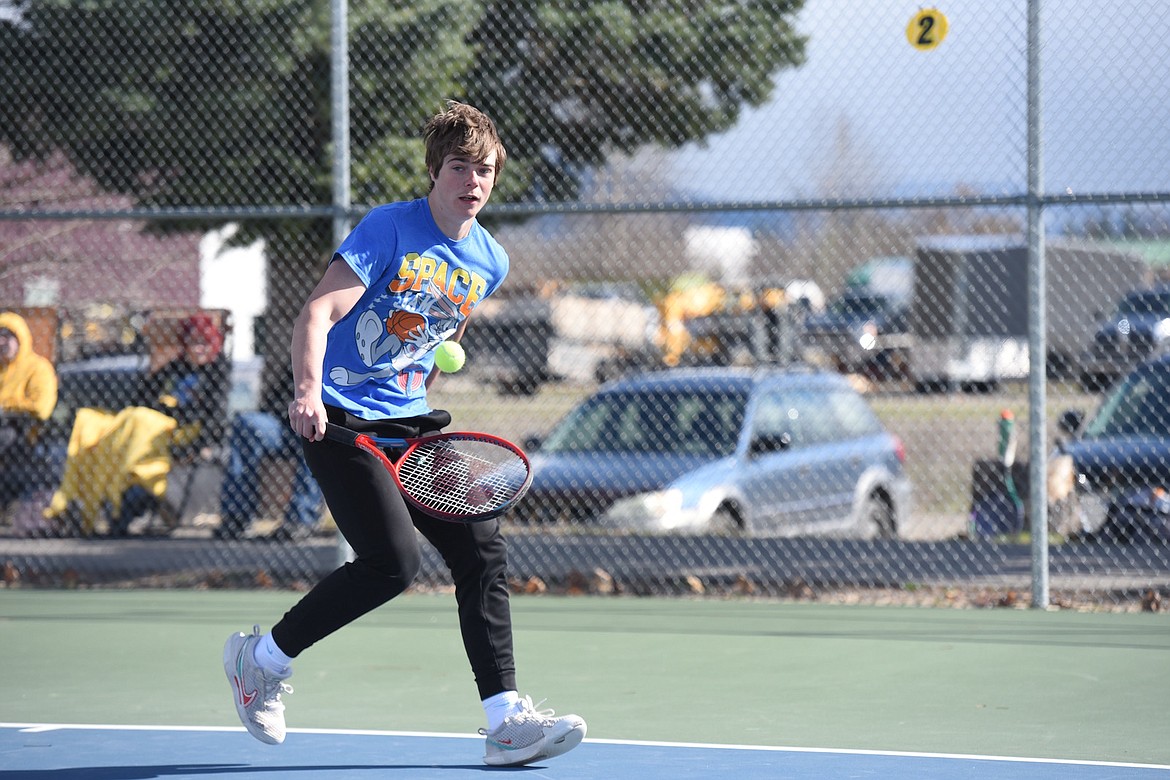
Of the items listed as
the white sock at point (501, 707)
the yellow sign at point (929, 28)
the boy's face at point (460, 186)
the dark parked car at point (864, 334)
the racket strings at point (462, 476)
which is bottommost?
the white sock at point (501, 707)

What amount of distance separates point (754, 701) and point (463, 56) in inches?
255

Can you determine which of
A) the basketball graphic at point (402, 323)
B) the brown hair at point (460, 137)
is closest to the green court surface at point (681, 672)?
the basketball graphic at point (402, 323)

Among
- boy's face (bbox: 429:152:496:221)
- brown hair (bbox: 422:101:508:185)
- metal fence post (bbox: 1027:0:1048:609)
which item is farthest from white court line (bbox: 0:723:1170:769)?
metal fence post (bbox: 1027:0:1048:609)

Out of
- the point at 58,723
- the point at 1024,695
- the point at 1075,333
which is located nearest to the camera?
the point at 58,723

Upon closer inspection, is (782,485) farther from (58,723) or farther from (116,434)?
(58,723)

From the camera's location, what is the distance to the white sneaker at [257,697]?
4.72m

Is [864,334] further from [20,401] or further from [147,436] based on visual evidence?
[20,401]

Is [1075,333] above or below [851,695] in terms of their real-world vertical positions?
above

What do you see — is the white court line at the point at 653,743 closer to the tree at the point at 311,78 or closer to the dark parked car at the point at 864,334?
the tree at the point at 311,78

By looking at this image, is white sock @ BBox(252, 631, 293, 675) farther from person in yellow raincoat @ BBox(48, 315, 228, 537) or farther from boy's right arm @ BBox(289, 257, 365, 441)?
person in yellow raincoat @ BBox(48, 315, 228, 537)

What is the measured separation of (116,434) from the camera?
34.4ft

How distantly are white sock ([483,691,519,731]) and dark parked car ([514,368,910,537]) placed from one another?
4.47 m

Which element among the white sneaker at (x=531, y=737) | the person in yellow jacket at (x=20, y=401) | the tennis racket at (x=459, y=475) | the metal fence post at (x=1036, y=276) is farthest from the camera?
the person in yellow jacket at (x=20, y=401)

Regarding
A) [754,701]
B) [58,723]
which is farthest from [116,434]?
[754,701]
